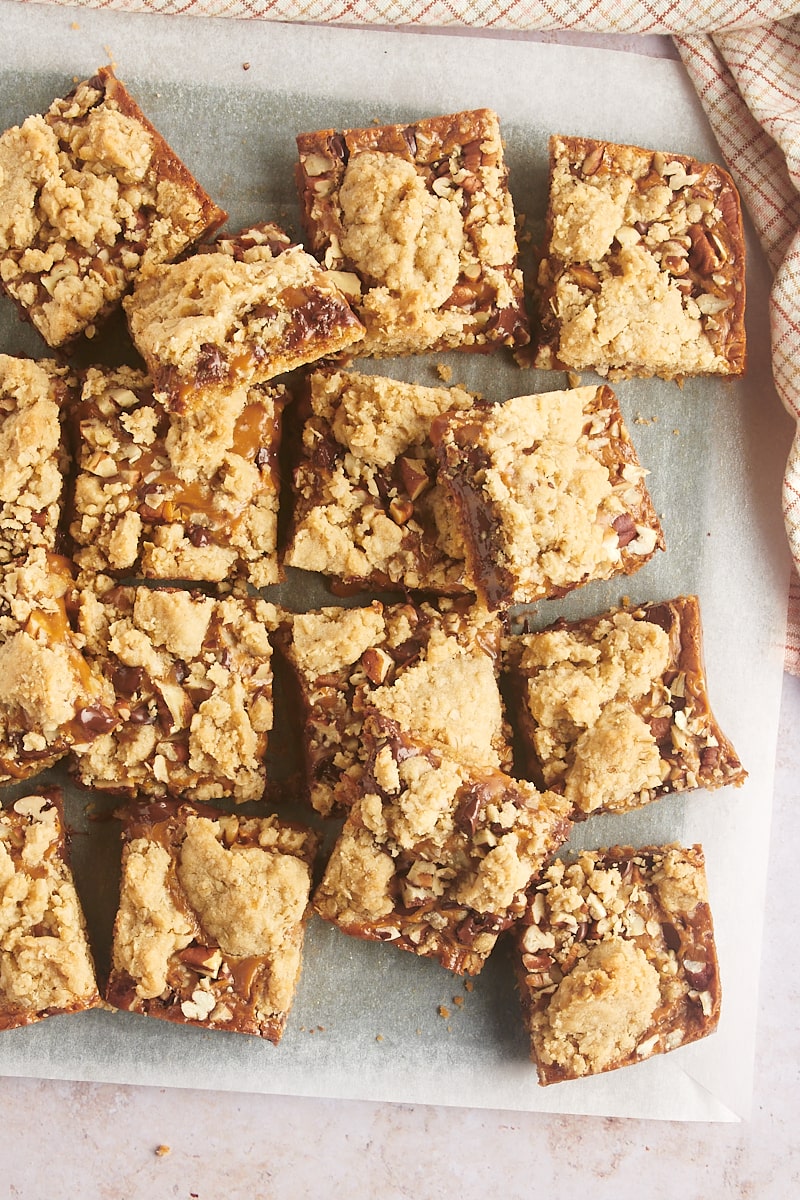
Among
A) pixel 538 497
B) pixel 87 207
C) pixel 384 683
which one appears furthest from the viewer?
pixel 384 683

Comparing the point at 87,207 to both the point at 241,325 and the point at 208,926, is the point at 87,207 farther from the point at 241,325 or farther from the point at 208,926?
the point at 208,926

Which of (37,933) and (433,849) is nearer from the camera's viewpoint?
(433,849)

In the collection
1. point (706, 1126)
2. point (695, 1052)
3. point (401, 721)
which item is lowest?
point (706, 1126)

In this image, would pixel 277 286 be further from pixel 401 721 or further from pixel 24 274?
pixel 401 721

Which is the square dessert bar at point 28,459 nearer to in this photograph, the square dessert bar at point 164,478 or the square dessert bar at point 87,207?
the square dessert bar at point 164,478

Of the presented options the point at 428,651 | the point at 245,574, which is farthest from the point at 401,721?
the point at 245,574

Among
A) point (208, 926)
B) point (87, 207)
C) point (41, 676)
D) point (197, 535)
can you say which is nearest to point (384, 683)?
point (197, 535)

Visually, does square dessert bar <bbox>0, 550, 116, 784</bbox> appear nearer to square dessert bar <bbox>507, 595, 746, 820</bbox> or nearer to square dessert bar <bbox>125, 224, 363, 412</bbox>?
square dessert bar <bbox>125, 224, 363, 412</bbox>

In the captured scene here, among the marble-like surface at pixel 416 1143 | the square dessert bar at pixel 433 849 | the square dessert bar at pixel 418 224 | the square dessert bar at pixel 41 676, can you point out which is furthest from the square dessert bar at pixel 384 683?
the marble-like surface at pixel 416 1143
